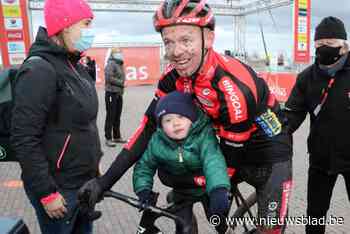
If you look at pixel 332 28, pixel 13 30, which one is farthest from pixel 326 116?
pixel 13 30

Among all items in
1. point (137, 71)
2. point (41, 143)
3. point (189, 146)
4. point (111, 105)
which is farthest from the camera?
point (137, 71)

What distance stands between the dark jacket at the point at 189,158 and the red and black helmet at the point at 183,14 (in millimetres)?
528

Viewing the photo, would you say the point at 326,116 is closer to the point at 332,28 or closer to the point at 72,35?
the point at 332,28

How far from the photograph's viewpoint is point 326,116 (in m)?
3.20

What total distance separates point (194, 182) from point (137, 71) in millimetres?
24526

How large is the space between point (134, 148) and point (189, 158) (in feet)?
1.17

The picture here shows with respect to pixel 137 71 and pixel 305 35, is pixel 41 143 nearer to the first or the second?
pixel 305 35

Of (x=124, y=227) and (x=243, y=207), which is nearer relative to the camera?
(x=243, y=207)

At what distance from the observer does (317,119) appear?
3266 millimetres

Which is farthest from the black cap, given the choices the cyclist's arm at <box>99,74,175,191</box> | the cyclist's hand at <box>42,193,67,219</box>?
the cyclist's hand at <box>42,193,67,219</box>

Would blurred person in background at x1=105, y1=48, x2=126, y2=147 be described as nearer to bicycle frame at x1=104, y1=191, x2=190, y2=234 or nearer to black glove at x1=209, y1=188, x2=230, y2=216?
bicycle frame at x1=104, y1=191, x2=190, y2=234

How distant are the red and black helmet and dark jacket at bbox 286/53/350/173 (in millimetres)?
1458

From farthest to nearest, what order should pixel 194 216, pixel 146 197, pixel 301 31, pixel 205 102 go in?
pixel 301 31 → pixel 194 216 → pixel 146 197 → pixel 205 102

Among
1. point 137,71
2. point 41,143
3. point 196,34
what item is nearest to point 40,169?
point 41,143
